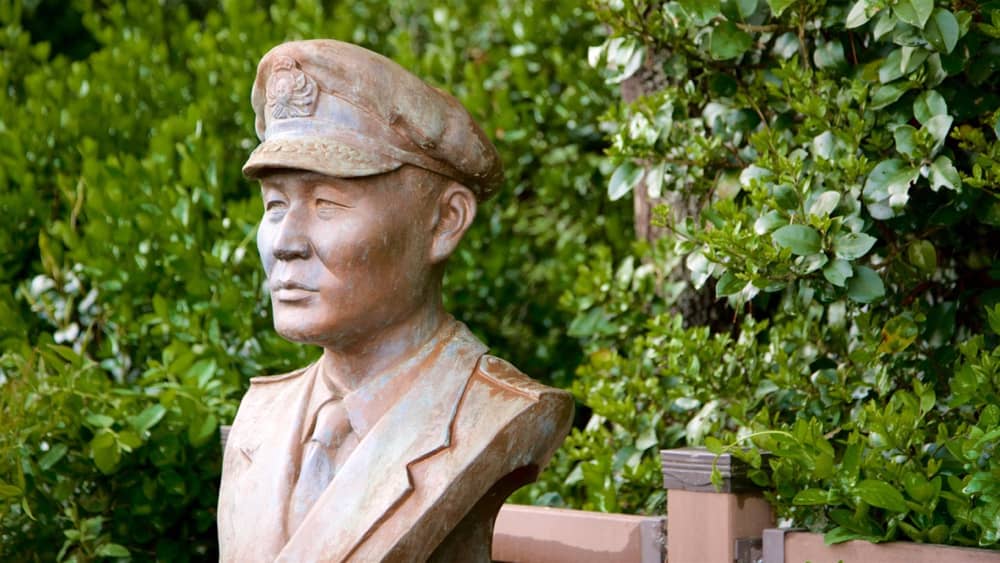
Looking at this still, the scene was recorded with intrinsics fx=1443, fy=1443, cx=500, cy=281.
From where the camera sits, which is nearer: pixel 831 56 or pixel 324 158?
pixel 324 158

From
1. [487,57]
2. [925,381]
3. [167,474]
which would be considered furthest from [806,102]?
[487,57]

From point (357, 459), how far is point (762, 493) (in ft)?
3.14

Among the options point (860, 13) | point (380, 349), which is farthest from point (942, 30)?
point (380, 349)

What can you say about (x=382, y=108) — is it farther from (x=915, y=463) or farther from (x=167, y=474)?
(x=167, y=474)

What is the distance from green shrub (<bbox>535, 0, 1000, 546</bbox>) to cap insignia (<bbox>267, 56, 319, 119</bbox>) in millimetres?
967

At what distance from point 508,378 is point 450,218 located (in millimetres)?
362

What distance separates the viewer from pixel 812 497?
2986mm

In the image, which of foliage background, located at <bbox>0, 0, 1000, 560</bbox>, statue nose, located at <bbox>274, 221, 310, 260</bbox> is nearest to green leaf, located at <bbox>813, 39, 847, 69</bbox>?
foliage background, located at <bbox>0, 0, 1000, 560</bbox>

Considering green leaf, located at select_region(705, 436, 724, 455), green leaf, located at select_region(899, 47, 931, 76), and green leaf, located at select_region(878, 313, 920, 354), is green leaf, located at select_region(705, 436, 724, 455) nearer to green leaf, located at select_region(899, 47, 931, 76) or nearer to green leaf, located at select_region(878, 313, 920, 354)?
green leaf, located at select_region(878, 313, 920, 354)

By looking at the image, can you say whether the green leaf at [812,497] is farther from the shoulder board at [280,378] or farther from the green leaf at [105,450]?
the green leaf at [105,450]

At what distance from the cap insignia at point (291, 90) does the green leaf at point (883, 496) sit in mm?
1367

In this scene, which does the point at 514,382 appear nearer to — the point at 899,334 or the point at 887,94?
the point at 899,334

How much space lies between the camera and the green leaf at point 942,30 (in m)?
3.07

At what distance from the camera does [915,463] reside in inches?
121
